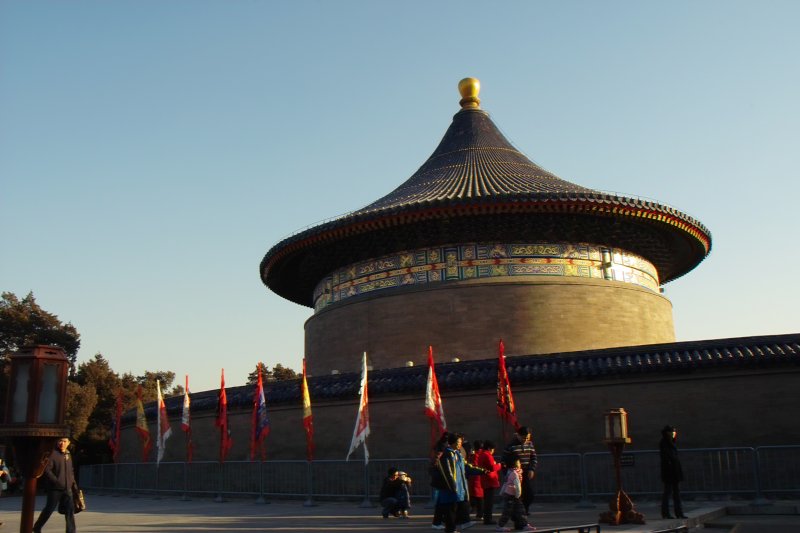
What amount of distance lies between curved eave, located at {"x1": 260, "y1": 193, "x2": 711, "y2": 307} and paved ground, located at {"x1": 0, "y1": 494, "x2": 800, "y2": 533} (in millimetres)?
7542

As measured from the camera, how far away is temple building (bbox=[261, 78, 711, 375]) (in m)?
19.8

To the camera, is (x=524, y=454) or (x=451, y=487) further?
(x=524, y=454)

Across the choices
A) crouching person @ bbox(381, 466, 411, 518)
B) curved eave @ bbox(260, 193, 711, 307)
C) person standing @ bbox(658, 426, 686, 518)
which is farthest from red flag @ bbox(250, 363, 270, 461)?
person standing @ bbox(658, 426, 686, 518)

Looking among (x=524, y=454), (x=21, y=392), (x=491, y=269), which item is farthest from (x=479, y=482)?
(x=491, y=269)

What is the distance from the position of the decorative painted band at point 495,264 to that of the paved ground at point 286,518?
7479 millimetres

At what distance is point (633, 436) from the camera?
14805mm

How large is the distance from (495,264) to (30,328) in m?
21.4

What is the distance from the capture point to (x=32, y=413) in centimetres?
544

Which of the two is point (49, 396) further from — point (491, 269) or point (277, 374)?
point (277, 374)

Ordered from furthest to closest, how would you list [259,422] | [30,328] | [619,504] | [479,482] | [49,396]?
[30,328]
[259,422]
[479,482]
[619,504]
[49,396]

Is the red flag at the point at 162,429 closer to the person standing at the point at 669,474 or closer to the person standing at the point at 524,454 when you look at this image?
the person standing at the point at 524,454

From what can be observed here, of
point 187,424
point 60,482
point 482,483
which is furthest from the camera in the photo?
point 187,424

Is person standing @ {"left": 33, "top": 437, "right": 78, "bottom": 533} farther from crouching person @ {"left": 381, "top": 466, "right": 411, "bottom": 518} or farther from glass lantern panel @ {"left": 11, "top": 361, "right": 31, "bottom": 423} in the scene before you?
crouching person @ {"left": 381, "top": 466, "right": 411, "bottom": 518}

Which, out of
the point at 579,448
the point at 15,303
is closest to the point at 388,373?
the point at 579,448
